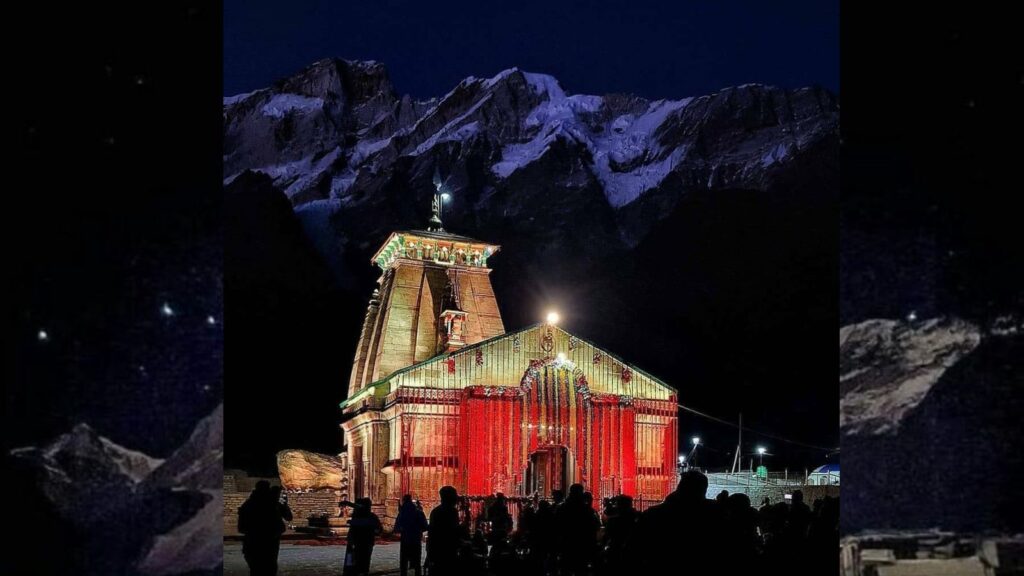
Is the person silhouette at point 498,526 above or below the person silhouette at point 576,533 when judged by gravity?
below

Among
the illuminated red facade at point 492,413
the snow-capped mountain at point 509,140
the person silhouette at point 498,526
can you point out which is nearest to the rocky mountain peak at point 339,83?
the snow-capped mountain at point 509,140

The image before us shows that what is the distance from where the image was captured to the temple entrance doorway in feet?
93.8

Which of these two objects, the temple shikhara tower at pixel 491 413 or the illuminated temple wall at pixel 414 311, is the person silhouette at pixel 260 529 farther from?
the illuminated temple wall at pixel 414 311

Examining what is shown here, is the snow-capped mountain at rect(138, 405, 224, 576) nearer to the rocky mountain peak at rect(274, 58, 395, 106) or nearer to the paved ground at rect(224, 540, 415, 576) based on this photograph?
the paved ground at rect(224, 540, 415, 576)

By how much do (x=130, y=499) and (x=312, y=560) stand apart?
48.2 feet

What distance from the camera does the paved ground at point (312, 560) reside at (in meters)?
16.0

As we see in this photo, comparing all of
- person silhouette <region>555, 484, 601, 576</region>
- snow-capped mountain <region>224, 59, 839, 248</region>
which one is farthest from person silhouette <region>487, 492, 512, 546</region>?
snow-capped mountain <region>224, 59, 839, 248</region>

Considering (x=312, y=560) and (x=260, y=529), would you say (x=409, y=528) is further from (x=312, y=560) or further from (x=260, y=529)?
(x=312, y=560)

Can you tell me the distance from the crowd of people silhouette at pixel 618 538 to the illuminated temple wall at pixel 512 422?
13.3 metres

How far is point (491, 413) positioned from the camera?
2736 cm

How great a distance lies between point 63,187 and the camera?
505cm

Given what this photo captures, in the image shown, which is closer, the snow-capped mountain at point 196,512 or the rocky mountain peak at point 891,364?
the snow-capped mountain at point 196,512

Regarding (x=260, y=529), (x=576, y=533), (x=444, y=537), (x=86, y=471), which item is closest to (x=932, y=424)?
(x=86, y=471)

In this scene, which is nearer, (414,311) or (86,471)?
(86,471)
